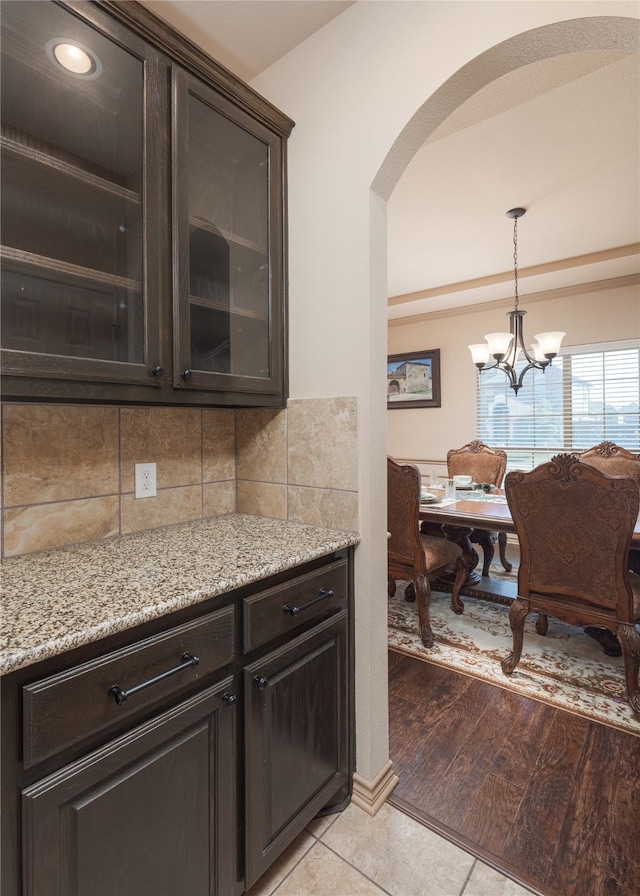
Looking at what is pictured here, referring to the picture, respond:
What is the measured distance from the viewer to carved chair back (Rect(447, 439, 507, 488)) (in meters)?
4.00

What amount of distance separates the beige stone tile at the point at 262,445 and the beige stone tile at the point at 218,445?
0.10 ft

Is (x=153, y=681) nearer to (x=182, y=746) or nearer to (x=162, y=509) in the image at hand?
(x=182, y=746)

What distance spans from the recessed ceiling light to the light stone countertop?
4.09 feet

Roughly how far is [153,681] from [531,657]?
88.6 inches

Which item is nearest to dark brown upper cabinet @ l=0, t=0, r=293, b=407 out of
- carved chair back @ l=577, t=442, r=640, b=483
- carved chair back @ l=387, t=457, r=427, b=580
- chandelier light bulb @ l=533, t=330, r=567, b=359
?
carved chair back @ l=387, t=457, r=427, b=580

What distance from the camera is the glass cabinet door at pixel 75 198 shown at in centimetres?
102

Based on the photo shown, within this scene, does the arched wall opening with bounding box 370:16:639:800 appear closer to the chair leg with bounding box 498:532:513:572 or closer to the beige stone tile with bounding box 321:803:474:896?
the beige stone tile with bounding box 321:803:474:896

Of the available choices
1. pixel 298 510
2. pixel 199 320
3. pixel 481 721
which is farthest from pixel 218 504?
pixel 481 721

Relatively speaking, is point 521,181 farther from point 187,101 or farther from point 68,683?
point 68,683

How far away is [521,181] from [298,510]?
2.51 m

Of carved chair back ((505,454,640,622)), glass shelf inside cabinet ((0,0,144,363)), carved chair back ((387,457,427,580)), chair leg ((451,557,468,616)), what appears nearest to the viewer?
glass shelf inside cabinet ((0,0,144,363))

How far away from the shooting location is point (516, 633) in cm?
229

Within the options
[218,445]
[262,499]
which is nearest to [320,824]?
[262,499]

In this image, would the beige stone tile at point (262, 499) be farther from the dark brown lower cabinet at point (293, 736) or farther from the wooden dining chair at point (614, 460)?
the wooden dining chair at point (614, 460)
